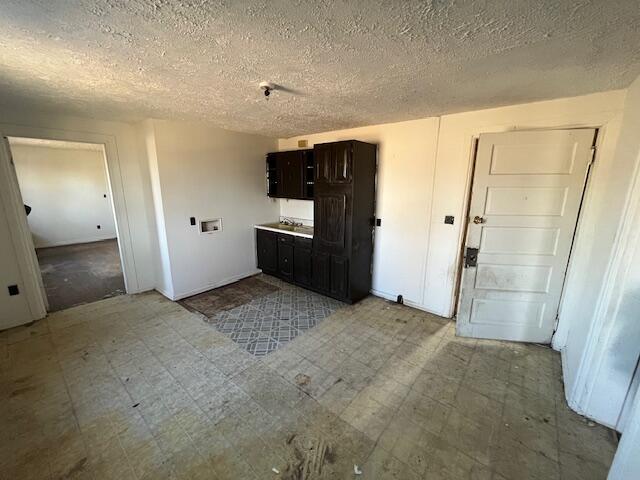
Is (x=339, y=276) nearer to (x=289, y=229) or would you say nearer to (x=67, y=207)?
(x=289, y=229)

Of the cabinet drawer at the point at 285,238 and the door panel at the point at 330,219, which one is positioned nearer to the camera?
the door panel at the point at 330,219

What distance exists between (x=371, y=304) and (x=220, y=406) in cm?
213

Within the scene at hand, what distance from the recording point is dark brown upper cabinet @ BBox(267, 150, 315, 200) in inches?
154

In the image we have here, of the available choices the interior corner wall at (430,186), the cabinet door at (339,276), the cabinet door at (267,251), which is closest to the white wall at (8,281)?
the cabinet door at (267,251)

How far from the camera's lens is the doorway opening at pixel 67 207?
502 centimetres

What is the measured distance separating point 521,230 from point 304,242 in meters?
2.51

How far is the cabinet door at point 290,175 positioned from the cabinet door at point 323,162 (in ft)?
1.96

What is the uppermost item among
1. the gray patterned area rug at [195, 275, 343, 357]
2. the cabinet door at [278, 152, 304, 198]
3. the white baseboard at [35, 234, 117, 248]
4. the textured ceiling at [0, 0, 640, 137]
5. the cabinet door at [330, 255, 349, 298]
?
the textured ceiling at [0, 0, 640, 137]

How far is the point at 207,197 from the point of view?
3719 mm

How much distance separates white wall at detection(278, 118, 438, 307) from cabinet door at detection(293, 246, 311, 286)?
944mm

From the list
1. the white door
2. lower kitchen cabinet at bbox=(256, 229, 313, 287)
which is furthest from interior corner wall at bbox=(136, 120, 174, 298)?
the white door

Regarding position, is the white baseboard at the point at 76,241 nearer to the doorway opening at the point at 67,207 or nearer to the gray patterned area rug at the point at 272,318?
the doorway opening at the point at 67,207

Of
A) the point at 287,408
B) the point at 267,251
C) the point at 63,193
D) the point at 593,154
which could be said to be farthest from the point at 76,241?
the point at 593,154

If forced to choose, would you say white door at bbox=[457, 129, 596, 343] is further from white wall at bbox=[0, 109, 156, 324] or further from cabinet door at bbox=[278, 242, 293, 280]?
white wall at bbox=[0, 109, 156, 324]
